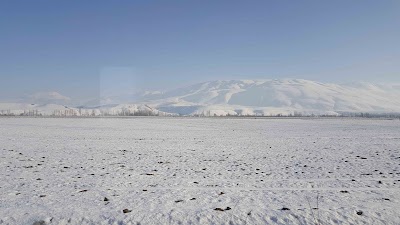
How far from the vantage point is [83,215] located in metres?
8.37

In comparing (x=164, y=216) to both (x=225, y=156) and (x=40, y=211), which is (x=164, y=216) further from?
(x=225, y=156)

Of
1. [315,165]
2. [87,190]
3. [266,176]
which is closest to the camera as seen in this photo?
[87,190]

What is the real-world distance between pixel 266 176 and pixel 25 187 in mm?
9017

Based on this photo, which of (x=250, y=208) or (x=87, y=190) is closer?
(x=250, y=208)

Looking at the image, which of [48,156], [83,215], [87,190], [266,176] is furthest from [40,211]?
[48,156]

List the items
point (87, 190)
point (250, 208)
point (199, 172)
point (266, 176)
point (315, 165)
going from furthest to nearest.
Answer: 1. point (315, 165)
2. point (199, 172)
3. point (266, 176)
4. point (87, 190)
5. point (250, 208)

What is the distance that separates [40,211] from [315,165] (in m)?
12.6

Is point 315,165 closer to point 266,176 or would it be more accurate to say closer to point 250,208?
point 266,176

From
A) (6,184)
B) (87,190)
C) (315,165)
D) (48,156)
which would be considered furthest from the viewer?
(48,156)

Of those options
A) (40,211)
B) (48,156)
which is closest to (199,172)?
(40,211)

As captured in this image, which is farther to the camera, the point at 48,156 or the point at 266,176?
the point at 48,156

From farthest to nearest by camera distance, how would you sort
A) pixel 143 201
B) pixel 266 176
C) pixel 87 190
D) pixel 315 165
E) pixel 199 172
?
1. pixel 315 165
2. pixel 199 172
3. pixel 266 176
4. pixel 87 190
5. pixel 143 201

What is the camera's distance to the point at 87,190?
35.7ft

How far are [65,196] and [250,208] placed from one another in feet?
18.5
